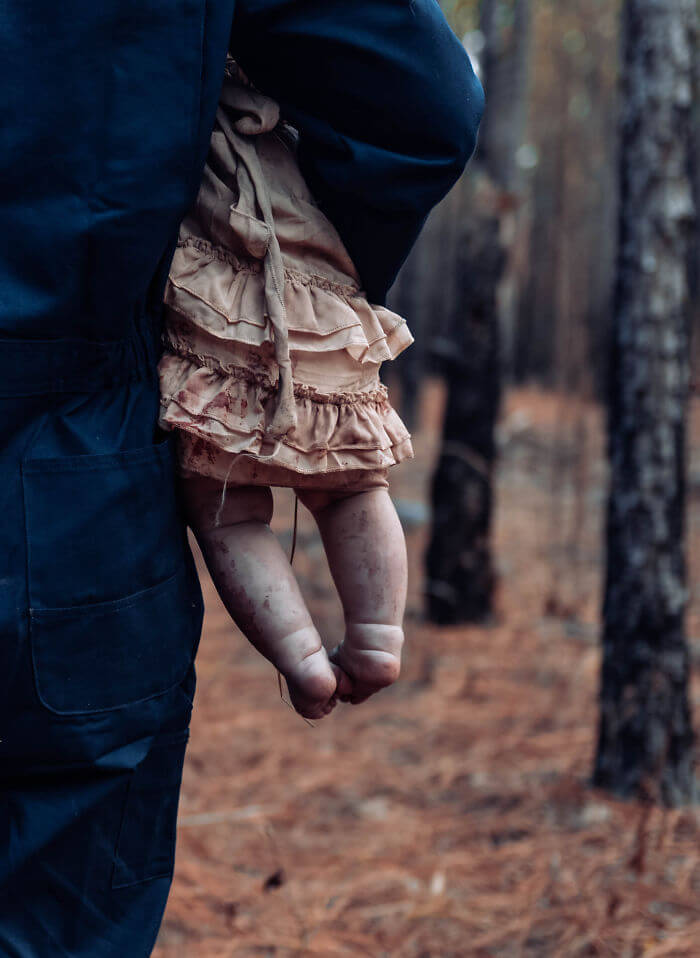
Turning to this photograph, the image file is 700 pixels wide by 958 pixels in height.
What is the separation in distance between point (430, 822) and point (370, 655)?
2310mm

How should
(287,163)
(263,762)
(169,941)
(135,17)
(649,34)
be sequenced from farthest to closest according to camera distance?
(263,762) → (649,34) → (169,941) → (287,163) → (135,17)

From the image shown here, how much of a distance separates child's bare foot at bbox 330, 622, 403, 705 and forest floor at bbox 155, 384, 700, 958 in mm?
1372

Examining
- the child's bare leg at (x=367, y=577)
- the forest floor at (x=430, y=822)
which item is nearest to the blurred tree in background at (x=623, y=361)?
the forest floor at (x=430, y=822)

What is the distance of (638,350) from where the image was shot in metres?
3.58

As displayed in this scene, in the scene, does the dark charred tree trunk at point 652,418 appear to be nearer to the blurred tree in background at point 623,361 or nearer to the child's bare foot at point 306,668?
the blurred tree in background at point 623,361

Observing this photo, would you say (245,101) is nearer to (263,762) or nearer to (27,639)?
(27,639)

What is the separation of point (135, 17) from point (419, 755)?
3.49 m

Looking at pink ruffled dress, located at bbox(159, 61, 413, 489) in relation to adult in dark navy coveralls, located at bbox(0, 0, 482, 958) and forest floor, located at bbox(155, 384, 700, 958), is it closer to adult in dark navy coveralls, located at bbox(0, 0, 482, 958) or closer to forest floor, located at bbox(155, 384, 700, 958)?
adult in dark navy coveralls, located at bbox(0, 0, 482, 958)

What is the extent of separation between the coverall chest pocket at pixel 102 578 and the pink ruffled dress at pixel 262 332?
0.33 feet

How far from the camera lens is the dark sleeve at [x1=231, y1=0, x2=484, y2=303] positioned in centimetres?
134

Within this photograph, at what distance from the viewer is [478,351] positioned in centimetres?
591

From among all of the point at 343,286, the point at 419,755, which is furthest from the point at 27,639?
the point at 419,755

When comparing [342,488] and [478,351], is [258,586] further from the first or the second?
[478,351]

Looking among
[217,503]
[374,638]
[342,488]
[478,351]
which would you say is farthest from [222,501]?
[478,351]
